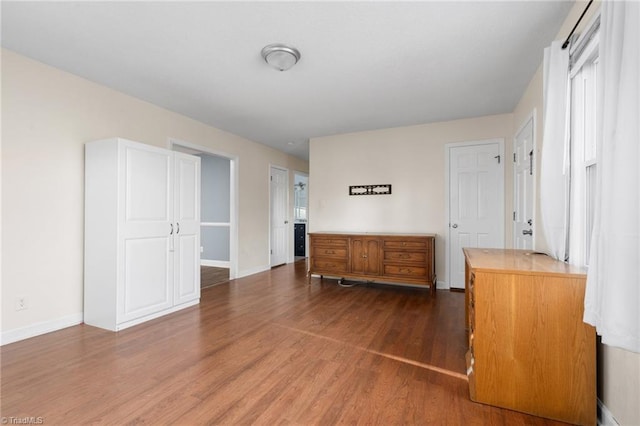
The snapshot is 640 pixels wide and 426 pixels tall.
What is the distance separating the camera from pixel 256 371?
6.75 feet

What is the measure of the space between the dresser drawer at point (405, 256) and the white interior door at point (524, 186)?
3.65ft

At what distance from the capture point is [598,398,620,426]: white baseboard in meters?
1.44

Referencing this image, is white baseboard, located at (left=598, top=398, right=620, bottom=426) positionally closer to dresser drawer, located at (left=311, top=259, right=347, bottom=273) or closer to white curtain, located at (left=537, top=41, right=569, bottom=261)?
white curtain, located at (left=537, top=41, right=569, bottom=261)

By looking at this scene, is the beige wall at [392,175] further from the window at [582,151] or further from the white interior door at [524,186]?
the window at [582,151]

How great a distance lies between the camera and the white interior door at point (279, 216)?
6.20m

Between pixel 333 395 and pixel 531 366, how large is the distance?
1113 mm

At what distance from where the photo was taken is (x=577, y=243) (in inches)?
75.3

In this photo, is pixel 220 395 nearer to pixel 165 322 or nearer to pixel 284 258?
pixel 165 322

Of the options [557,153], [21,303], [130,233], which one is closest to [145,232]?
[130,233]

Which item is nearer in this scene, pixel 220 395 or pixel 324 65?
pixel 220 395

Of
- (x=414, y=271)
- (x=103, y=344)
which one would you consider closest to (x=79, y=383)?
(x=103, y=344)

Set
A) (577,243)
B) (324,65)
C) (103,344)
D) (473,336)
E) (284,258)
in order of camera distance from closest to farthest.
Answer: (473,336) → (577,243) → (103,344) → (324,65) → (284,258)

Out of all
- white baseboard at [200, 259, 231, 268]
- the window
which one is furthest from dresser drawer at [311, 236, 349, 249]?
the window

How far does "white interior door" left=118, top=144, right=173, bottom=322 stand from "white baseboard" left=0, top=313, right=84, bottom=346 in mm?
560
